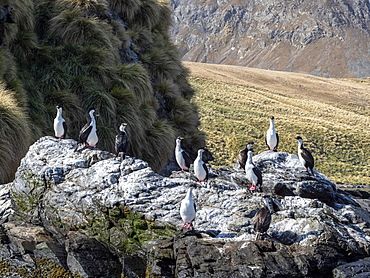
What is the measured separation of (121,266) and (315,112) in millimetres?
45106

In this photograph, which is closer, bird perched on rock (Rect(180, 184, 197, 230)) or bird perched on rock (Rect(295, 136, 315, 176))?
bird perched on rock (Rect(180, 184, 197, 230))

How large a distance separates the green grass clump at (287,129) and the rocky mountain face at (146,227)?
18024mm

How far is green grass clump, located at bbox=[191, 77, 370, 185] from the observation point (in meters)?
29.1

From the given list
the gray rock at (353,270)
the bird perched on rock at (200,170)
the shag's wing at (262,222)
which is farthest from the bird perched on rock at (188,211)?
the gray rock at (353,270)

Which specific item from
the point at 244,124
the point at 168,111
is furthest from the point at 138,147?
the point at 244,124

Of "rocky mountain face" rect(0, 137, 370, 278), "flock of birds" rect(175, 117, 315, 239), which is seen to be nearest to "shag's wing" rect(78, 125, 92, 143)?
"rocky mountain face" rect(0, 137, 370, 278)

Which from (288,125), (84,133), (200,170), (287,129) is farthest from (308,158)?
(288,125)

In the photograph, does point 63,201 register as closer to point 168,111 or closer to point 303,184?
point 303,184

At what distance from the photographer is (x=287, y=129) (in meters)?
36.6

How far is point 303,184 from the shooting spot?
9547 millimetres

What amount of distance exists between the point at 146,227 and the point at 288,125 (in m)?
31.9

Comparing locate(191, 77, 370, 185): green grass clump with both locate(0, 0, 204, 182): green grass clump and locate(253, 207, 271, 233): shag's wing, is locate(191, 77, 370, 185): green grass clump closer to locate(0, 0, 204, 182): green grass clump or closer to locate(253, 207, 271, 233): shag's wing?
locate(0, 0, 204, 182): green grass clump

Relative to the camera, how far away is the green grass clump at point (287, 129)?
29078mm

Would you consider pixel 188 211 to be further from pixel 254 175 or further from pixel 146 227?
pixel 254 175
